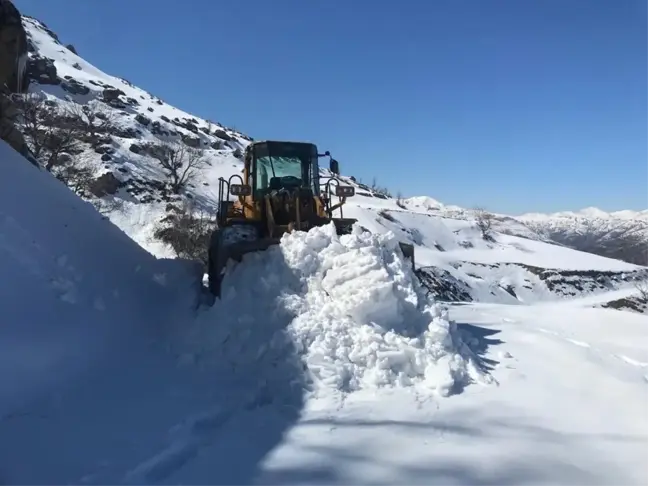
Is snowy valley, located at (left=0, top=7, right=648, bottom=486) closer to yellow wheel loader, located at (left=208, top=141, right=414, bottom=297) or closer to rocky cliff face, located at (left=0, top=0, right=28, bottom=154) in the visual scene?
yellow wheel loader, located at (left=208, top=141, right=414, bottom=297)

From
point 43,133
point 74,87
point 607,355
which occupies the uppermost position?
point 74,87

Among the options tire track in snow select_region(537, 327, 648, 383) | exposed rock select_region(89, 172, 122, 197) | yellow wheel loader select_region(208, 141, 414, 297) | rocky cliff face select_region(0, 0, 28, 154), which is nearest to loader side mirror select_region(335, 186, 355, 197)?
yellow wheel loader select_region(208, 141, 414, 297)

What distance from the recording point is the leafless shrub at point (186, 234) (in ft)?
79.9

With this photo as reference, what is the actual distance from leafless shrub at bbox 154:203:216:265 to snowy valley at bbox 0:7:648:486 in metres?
14.0

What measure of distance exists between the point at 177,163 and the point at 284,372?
35.3m

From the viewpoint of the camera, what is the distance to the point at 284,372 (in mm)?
5336

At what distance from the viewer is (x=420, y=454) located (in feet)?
12.4

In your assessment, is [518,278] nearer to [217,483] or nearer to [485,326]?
[485,326]

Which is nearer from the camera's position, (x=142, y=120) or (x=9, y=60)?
(x=9, y=60)

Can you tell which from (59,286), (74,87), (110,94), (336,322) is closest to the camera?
(336,322)

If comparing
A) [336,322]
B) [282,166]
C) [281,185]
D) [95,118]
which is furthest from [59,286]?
[95,118]

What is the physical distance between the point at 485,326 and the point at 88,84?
2306 inches

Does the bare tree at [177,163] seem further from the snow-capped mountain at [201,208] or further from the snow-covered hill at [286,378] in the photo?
the snow-covered hill at [286,378]

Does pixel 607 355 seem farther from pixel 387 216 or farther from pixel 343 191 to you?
pixel 387 216
